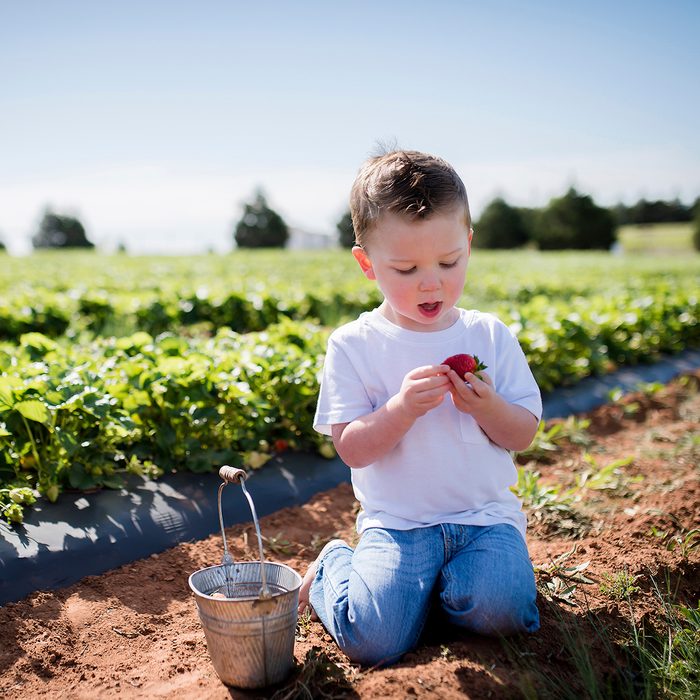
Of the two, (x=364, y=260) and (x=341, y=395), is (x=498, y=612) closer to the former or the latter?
(x=341, y=395)

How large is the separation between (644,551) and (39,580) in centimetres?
211

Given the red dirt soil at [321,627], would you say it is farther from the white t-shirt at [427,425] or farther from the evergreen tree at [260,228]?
the evergreen tree at [260,228]

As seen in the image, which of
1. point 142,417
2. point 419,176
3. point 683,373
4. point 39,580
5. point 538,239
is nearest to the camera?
point 419,176

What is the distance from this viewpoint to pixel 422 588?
2.05m

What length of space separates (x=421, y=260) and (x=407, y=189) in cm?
20

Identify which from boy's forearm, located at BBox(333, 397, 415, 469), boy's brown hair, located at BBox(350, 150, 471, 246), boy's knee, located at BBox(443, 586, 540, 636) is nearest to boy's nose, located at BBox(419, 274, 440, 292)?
boy's brown hair, located at BBox(350, 150, 471, 246)

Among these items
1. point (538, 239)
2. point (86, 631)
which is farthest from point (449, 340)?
point (538, 239)

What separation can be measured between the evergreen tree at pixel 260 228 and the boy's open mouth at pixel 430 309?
129 feet

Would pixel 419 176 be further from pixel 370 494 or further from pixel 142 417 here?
pixel 142 417

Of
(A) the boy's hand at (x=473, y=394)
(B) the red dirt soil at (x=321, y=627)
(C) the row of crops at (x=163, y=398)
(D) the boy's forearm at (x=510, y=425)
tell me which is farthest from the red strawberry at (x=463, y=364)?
(C) the row of crops at (x=163, y=398)

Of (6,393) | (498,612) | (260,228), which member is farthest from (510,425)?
(260,228)

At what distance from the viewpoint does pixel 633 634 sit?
6.90 feet

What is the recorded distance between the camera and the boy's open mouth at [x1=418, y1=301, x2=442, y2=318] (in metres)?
2.07

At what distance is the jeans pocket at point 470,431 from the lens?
2135 mm
